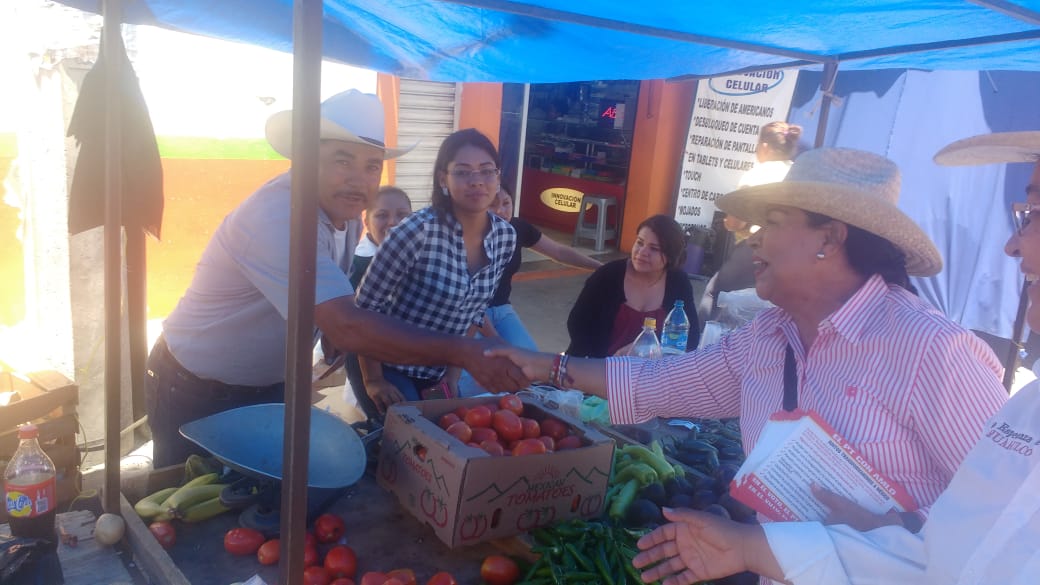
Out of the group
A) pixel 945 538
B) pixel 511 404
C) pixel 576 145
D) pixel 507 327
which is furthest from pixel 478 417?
pixel 576 145

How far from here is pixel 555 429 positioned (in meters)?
2.65

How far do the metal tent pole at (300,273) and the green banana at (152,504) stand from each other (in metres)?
0.87

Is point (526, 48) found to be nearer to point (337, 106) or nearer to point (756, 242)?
point (337, 106)

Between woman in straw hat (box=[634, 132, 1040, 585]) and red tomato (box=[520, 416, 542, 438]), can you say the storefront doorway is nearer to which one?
red tomato (box=[520, 416, 542, 438])

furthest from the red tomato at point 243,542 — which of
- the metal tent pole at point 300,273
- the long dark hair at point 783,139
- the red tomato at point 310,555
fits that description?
the long dark hair at point 783,139

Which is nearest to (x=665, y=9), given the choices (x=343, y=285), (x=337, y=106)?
(x=337, y=106)

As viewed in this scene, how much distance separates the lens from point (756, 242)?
2256mm

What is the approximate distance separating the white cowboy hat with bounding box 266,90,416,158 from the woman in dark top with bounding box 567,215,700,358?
6.40ft

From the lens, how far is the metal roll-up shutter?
7.83m

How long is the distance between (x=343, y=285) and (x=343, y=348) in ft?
0.76

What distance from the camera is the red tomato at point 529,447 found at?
2.35 metres

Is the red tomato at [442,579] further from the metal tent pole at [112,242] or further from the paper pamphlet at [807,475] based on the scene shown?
the metal tent pole at [112,242]

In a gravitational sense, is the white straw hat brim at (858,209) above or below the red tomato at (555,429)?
above

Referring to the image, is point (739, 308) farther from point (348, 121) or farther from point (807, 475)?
point (807, 475)
